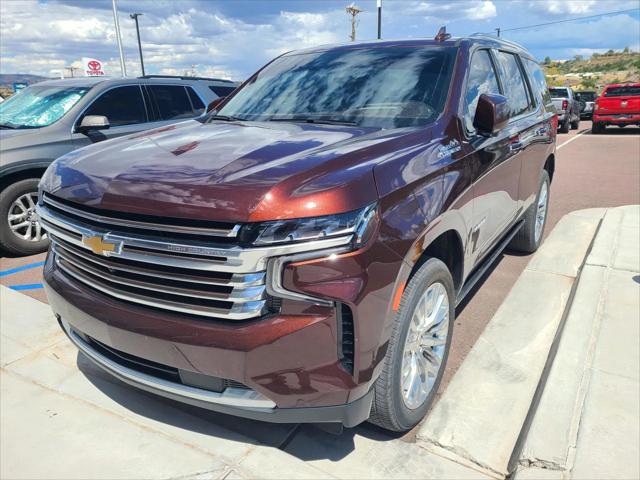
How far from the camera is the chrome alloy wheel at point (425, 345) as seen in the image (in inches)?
98.5

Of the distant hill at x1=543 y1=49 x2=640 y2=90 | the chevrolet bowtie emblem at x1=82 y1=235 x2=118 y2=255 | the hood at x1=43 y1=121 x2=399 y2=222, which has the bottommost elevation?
the distant hill at x1=543 y1=49 x2=640 y2=90

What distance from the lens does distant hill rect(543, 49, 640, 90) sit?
68.1 meters

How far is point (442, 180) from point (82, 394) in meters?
2.39

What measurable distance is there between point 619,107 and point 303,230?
66.1 ft

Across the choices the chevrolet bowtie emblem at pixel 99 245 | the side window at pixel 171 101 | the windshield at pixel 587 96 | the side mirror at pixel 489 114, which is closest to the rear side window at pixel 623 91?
the windshield at pixel 587 96

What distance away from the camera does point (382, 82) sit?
10.5ft

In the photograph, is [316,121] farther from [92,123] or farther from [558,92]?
[558,92]

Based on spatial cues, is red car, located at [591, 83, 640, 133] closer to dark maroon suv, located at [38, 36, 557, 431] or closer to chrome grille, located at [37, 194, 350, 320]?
dark maroon suv, located at [38, 36, 557, 431]

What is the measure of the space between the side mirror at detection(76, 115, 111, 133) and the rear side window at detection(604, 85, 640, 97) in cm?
1889

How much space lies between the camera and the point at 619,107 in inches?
722

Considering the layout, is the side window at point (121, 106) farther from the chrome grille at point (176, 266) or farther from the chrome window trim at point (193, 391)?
the chrome window trim at point (193, 391)

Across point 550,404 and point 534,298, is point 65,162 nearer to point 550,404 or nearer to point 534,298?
point 550,404

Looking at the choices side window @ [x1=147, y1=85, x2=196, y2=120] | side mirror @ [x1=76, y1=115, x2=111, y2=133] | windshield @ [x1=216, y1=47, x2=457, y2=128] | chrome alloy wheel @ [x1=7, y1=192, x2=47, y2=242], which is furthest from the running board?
side window @ [x1=147, y1=85, x2=196, y2=120]

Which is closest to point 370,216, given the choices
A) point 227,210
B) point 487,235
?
point 227,210
